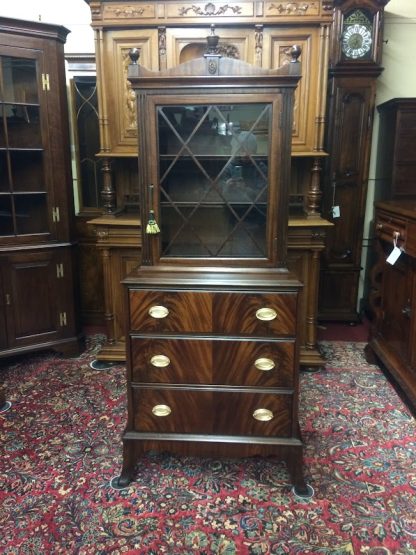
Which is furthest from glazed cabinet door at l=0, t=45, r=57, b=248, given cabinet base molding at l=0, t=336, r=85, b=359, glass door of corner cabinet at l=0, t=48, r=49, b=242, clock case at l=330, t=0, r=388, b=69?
clock case at l=330, t=0, r=388, b=69

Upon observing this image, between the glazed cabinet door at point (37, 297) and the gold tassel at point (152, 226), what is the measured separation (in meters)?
1.38

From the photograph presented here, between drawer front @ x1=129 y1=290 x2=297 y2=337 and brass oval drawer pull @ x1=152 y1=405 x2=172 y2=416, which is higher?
drawer front @ x1=129 y1=290 x2=297 y2=337

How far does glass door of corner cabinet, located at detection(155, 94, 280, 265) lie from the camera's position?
1.68 m

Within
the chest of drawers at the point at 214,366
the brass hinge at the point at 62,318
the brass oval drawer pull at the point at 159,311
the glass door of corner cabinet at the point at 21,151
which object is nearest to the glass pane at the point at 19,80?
the glass door of corner cabinet at the point at 21,151

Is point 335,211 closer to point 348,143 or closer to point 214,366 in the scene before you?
point 348,143

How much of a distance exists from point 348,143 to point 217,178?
Answer: 2.02 m

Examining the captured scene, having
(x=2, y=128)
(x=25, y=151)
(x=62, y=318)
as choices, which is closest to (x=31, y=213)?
(x=25, y=151)

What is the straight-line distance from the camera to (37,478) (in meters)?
1.87

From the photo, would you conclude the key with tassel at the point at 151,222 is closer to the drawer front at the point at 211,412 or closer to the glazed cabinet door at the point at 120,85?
the drawer front at the point at 211,412

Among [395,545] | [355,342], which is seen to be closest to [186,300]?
[395,545]

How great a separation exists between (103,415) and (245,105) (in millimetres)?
1703

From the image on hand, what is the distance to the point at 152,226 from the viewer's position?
5.74 ft

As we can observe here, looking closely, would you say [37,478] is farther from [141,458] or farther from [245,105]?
[245,105]

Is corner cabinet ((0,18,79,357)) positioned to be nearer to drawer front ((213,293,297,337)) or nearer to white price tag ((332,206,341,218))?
drawer front ((213,293,297,337))
